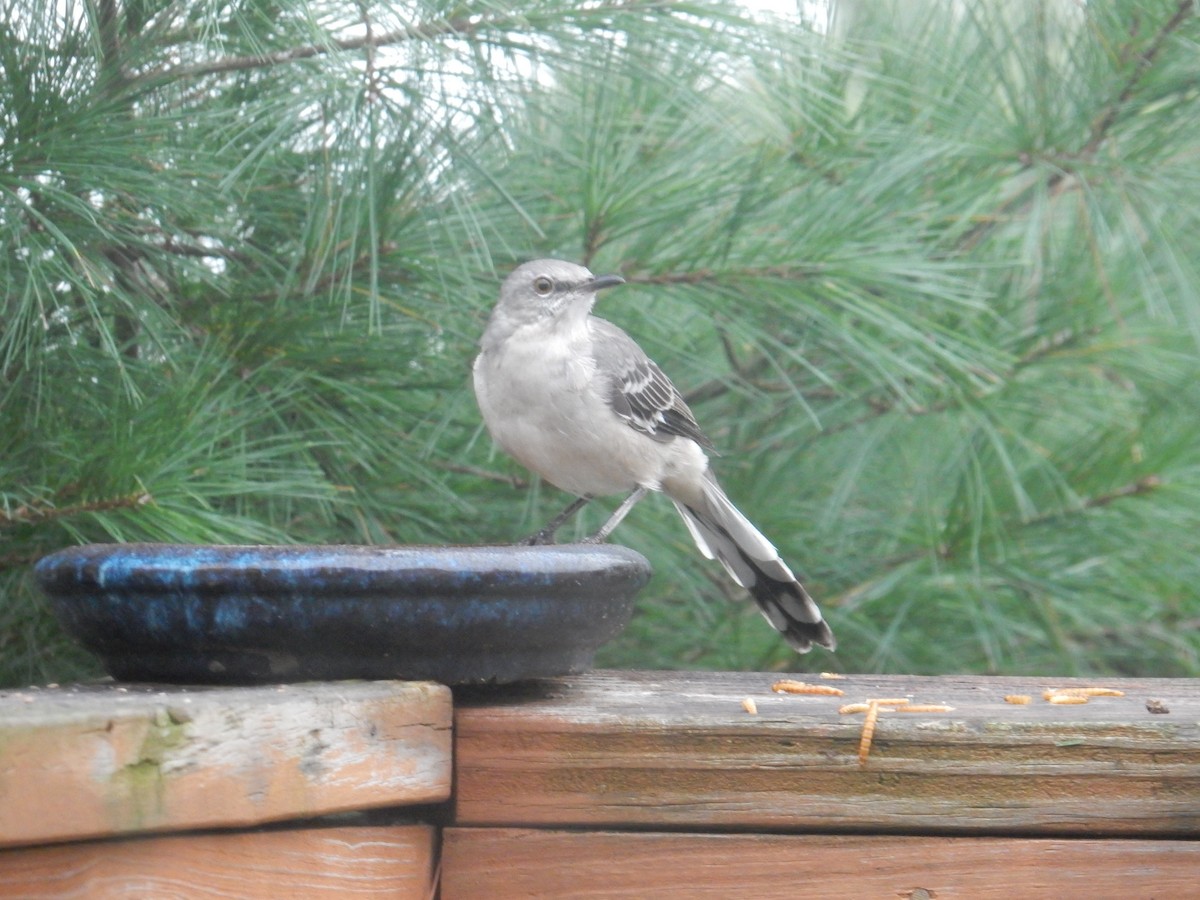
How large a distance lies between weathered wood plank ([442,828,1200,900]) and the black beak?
135 centimetres

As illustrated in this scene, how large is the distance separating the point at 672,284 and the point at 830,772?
1455mm

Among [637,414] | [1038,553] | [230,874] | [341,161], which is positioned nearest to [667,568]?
[637,414]

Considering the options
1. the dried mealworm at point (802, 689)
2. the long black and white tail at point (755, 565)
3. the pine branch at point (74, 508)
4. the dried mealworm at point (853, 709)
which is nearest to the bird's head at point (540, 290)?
the long black and white tail at point (755, 565)

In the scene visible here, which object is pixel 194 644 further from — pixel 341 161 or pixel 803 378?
pixel 803 378

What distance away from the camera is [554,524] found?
9.53 feet

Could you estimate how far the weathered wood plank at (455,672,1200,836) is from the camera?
1589 mm

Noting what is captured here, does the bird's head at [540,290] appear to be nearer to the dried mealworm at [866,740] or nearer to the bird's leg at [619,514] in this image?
the bird's leg at [619,514]

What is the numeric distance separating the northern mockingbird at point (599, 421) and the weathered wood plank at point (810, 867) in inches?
48.2

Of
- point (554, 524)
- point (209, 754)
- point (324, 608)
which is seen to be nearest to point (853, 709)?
point (324, 608)

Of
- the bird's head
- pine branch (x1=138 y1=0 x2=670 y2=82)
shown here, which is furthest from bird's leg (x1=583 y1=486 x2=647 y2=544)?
pine branch (x1=138 y1=0 x2=670 y2=82)

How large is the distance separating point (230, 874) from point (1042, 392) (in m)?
2.41

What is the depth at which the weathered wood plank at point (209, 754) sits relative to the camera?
125 cm

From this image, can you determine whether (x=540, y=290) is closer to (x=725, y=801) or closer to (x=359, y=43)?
(x=359, y=43)

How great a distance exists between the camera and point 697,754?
1614mm
